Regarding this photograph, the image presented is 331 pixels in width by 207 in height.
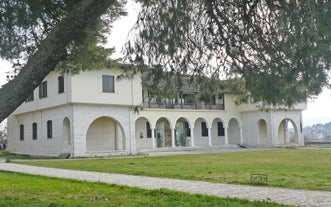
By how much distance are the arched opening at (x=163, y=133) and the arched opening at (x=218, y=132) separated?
5.33 metres

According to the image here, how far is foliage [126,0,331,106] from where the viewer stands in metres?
5.72

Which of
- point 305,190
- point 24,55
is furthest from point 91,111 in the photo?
point 305,190

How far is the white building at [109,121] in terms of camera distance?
27906 mm

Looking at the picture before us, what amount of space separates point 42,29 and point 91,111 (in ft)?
62.3

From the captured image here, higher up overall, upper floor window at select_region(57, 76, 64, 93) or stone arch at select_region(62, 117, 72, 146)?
upper floor window at select_region(57, 76, 64, 93)

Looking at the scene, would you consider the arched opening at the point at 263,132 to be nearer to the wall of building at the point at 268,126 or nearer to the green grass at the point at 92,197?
the wall of building at the point at 268,126

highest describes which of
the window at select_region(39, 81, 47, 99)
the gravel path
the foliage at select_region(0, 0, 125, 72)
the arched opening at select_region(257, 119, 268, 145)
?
the window at select_region(39, 81, 47, 99)

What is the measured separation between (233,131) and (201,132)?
4.33 metres

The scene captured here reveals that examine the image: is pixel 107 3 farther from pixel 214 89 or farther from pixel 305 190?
A: pixel 305 190

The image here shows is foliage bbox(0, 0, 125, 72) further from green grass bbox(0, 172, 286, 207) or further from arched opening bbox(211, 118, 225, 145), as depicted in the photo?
arched opening bbox(211, 118, 225, 145)

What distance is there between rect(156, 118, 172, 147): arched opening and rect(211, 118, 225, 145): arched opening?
533 cm

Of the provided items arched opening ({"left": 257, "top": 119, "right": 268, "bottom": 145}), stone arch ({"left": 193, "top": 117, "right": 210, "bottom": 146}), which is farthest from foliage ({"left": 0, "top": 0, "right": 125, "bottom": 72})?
arched opening ({"left": 257, "top": 119, "right": 268, "bottom": 145})

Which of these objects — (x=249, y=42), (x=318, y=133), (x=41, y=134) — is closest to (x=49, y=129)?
(x=41, y=134)

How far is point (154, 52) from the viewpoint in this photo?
7.61 metres
